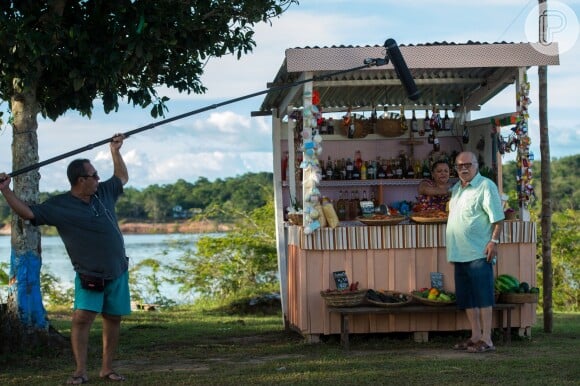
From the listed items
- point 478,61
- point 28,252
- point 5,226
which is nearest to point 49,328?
point 28,252

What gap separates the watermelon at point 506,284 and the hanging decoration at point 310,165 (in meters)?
1.73

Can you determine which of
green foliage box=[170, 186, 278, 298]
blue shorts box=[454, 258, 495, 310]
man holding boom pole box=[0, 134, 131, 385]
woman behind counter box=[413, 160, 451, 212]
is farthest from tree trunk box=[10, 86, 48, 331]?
green foliage box=[170, 186, 278, 298]

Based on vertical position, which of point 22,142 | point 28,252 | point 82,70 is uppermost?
point 82,70

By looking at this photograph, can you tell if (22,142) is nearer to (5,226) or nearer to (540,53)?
(540,53)

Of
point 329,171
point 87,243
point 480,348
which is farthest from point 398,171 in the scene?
point 87,243

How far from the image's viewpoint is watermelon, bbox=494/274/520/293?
9.29 meters

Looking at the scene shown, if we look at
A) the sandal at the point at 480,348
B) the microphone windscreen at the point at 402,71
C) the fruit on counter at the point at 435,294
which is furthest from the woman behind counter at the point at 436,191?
the microphone windscreen at the point at 402,71

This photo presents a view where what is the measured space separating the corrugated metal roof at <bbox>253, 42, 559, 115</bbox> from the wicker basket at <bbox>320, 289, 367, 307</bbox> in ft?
6.18

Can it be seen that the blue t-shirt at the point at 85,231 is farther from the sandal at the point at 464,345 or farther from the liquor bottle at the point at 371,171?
the liquor bottle at the point at 371,171

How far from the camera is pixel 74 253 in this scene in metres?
6.96

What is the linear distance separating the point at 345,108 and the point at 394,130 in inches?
30.8

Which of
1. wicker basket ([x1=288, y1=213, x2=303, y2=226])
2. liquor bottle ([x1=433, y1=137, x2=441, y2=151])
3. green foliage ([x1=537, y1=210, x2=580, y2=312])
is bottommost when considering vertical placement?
green foliage ([x1=537, y1=210, x2=580, y2=312])

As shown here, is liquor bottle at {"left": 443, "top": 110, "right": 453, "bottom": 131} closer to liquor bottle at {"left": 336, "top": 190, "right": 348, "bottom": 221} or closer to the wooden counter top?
liquor bottle at {"left": 336, "top": 190, "right": 348, "bottom": 221}

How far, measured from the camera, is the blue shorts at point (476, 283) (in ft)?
28.2
